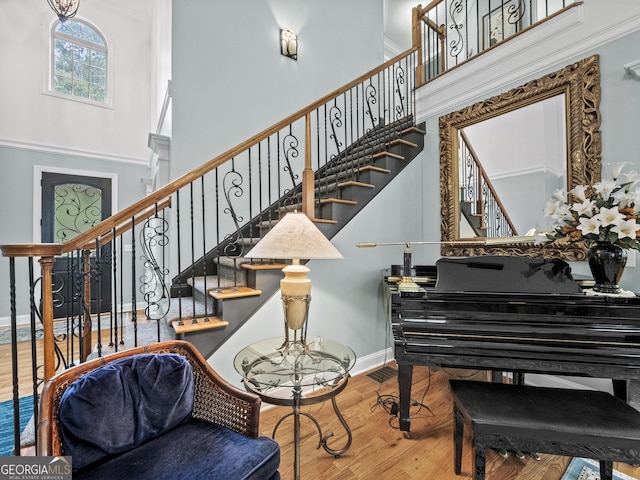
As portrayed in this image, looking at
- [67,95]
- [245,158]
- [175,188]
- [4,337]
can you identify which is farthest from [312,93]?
[4,337]

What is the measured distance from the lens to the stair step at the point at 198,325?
5.71 ft

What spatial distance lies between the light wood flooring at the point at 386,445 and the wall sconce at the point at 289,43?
3794 mm

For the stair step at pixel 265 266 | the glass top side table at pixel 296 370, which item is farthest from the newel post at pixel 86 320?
the glass top side table at pixel 296 370

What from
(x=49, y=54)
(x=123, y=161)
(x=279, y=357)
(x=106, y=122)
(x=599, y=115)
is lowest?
(x=279, y=357)

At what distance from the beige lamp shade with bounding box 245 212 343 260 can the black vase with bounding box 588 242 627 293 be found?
4.82 feet

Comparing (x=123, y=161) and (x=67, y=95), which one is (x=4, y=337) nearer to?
(x=123, y=161)

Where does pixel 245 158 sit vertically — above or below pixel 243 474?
above

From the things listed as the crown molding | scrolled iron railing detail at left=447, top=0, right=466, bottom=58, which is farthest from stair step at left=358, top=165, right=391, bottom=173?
the crown molding

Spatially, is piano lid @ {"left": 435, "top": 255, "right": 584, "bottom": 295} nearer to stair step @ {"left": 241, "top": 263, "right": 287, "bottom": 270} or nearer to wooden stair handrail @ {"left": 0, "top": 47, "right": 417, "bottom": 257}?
stair step @ {"left": 241, "top": 263, "right": 287, "bottom": 270}

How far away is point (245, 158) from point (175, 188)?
158cm

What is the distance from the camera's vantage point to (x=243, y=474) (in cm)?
100

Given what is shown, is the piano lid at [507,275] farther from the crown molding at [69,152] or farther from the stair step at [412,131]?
the crown molding at [69,152]

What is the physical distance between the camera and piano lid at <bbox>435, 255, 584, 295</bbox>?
1.70 m

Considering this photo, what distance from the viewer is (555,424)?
1126 millimetres
